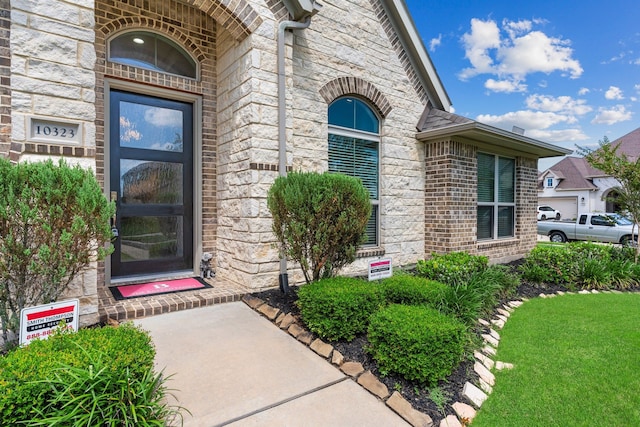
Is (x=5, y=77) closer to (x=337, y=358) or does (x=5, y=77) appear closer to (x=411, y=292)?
(x=337, y=358)

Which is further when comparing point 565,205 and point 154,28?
point 565,205

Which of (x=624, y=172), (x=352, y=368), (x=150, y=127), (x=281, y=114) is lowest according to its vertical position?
(x=352, y=368)

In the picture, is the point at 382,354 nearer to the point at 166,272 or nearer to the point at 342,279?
the point at 342,279

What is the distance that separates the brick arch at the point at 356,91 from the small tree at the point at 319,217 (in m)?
2.31

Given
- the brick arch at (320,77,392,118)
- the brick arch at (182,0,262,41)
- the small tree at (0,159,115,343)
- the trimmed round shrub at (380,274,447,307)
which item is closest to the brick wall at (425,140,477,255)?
the brick arch at (320,77,392,118)

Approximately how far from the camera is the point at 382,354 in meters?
2.64

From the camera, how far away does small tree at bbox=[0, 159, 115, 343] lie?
233cm

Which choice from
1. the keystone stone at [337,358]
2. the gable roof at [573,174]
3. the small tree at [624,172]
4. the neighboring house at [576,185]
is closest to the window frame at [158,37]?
the keystone stone at [337,358]

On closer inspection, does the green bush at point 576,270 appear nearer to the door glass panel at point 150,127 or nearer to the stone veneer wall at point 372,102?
the stone veneer wall at point 372,102

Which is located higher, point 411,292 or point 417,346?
point 411,292

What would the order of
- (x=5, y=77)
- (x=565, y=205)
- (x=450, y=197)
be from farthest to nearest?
(x=565, y=205) → (x=450, y=197) → (x=5, y=77)

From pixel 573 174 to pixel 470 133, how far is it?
2812 cm

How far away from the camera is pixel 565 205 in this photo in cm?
2780

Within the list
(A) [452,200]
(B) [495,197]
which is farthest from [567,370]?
(B) [495,197]
